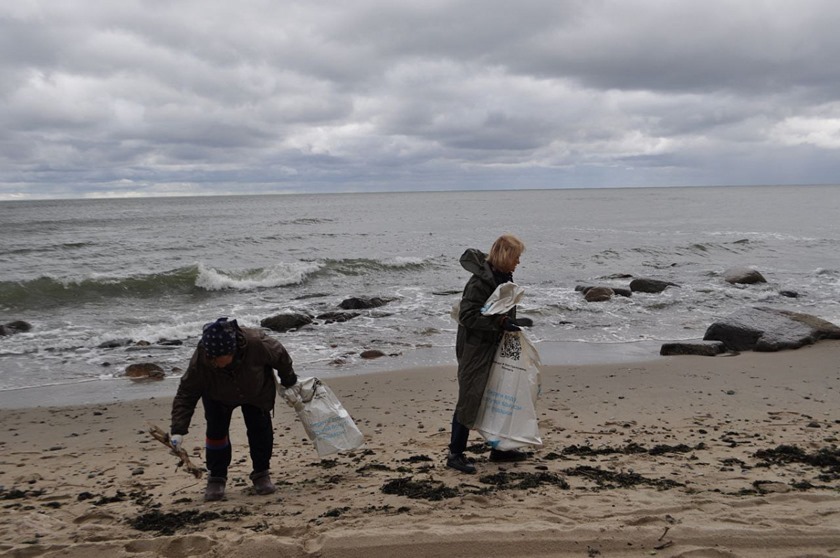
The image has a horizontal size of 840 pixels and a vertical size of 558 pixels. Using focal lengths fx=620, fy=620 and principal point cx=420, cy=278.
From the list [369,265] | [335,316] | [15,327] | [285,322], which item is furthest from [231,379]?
[369,265]

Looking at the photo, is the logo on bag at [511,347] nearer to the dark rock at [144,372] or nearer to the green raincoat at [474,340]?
the green raincoat at [474,340]

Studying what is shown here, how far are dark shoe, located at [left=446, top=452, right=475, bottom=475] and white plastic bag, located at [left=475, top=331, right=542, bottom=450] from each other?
0.27m

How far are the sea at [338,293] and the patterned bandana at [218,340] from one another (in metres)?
5.10

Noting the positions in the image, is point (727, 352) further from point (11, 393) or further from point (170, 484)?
point (11, 393)

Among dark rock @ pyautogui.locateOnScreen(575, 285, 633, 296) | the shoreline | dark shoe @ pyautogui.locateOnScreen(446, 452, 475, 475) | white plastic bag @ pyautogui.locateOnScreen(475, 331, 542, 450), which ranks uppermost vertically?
white plastic bag @ pyautogui.locateOnScreen(475, 331, 542, 450)

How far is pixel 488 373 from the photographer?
4.93m

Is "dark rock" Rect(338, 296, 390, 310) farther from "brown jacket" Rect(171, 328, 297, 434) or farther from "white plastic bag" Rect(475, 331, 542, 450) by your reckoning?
"brown jacket" Rect(171, 328, 297, 434)

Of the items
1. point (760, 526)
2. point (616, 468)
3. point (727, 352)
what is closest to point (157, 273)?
point (727, 352)

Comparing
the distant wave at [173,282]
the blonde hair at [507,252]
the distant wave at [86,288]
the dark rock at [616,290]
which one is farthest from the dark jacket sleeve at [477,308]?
the distant wave at [86,288]

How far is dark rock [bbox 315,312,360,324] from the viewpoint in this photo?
1411 cm

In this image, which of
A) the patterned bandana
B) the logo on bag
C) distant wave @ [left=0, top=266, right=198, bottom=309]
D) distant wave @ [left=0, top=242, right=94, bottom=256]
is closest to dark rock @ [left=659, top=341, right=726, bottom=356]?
the logo on bag

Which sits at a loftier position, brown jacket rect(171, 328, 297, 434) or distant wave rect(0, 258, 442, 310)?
brown jacket rect(171, 328, 297, 434)

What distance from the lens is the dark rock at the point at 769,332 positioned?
10250 mm

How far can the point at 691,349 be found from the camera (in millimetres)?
10070
